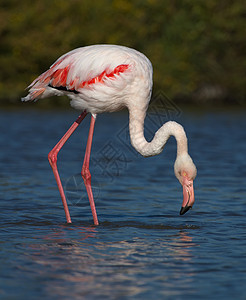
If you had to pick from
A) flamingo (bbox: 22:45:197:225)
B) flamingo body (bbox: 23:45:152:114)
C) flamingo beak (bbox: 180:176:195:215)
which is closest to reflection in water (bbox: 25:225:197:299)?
flamingo beak (bbox: 180:176:195:215)

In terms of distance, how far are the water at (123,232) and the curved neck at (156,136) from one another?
967 mm

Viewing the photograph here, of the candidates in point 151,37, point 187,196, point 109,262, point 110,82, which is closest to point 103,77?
point 110,82

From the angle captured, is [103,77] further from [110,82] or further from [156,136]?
[156,136]

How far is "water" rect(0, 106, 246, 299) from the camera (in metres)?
5.82

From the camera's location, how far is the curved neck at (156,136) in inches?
317

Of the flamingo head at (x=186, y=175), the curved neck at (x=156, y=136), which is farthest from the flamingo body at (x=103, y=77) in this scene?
the flamingo head at (x=186, y=175)

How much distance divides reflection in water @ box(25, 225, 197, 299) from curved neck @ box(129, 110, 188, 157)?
1.01 meters

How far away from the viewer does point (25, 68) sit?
141 ft

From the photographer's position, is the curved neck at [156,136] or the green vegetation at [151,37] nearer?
the curved neck at [156,136]

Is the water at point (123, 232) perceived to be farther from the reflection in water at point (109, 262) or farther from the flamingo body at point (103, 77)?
the flamingo body at point (103, 77)

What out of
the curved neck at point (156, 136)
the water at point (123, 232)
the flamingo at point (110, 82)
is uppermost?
the flamingo at point (110, 82)

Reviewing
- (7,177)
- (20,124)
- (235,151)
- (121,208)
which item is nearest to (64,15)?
(20,124)

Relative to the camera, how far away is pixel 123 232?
26.7 ft

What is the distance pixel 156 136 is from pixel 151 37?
4337 cm
